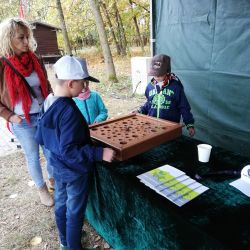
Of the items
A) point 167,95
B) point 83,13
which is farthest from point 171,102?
point 83,13

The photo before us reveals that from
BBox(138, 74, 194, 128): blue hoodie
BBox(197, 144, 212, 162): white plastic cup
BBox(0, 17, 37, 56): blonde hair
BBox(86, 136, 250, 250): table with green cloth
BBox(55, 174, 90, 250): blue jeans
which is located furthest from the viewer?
BBox(138, 74, 194, 128): blue hoodie

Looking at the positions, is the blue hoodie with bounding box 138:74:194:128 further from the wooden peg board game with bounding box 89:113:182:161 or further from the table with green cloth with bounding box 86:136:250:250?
the table with green cloth with bounding box 86:136:250:250

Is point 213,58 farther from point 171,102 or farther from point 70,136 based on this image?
point 70,136

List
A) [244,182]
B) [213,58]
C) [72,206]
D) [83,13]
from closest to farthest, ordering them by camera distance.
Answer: [244,182], [72,206], [213,58], [83,13]

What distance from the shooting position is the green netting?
288 centimetres

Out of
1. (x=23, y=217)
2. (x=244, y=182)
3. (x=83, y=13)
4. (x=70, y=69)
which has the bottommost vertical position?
(x=23, y=217)

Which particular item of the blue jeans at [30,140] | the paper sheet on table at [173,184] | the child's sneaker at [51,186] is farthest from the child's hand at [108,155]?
the child's sneaker at [51,186]

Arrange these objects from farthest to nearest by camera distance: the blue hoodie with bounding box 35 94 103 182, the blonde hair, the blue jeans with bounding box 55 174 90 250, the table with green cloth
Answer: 1. the blonde hair
2. the blue jeans with bounding box 55 174 90 250
3. the blue hoodie with bounding box 35 94 103 182
4. the table with green cloth

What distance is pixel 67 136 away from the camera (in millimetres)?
1496

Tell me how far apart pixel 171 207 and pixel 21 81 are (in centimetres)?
171

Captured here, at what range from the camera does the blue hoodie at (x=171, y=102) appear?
97.3 inches

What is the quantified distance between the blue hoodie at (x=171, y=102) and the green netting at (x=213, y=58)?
35.4 inches

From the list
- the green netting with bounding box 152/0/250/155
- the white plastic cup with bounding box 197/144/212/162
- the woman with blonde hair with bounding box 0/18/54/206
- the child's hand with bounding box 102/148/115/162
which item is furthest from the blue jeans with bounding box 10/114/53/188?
the green netting with bounding box 152/0/250/155

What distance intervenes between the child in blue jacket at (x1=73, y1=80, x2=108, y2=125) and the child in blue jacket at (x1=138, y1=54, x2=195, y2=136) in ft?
1.75
